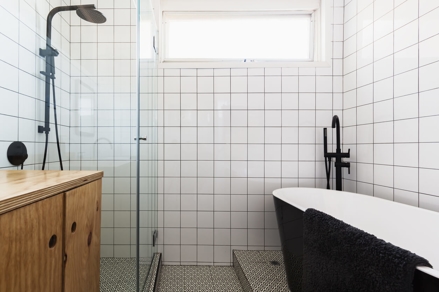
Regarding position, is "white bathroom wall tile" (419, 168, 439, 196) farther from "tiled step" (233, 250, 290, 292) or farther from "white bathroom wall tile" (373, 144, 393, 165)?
"tiled step" (233, 250, 290, 292)

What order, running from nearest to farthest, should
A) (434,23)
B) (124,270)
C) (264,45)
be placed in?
(124,270) → (434,23) → (264,45)

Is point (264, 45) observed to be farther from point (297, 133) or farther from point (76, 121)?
point (76, 121)

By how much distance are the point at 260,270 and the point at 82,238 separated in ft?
4.25

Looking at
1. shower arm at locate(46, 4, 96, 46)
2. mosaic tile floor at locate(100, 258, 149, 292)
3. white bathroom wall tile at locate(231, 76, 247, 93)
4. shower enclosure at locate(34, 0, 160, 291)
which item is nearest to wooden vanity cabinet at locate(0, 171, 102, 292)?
mosaic tile floor at locate(100, 258, 149, 292)

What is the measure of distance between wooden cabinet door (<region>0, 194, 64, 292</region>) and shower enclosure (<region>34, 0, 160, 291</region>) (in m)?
0.55

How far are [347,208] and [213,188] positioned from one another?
1.07 metres

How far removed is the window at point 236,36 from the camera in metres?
2.05

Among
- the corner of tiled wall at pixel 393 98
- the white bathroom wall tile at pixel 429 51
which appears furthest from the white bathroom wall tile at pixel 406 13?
the white bathroom wall tile at pixel 429 51

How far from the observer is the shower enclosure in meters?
1.10

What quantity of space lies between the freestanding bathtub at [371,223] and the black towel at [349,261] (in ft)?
0.56

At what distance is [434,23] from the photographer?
1.21 m

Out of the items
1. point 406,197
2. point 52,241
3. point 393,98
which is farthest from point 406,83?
point 52,241

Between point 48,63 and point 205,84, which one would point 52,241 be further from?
point 205,84

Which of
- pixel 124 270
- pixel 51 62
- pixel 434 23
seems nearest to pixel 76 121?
pixel 51 62
